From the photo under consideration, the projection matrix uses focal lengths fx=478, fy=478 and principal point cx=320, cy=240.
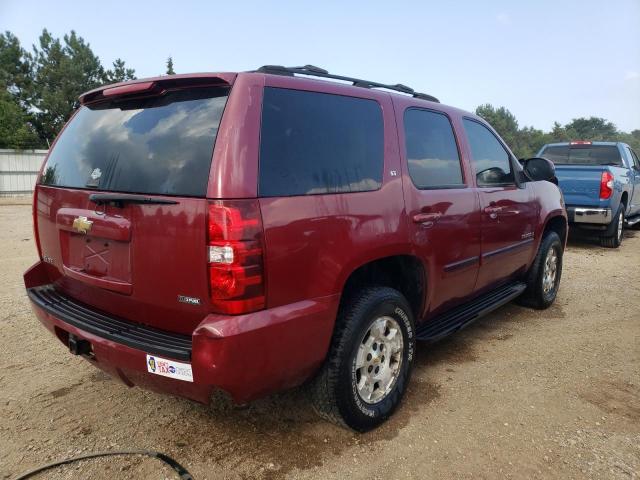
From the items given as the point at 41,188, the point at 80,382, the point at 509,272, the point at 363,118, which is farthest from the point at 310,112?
the point at 509,272

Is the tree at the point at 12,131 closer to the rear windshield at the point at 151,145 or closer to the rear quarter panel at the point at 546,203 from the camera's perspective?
the rear windshield at the point at 151,145

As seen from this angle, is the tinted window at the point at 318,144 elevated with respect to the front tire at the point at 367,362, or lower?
elevated

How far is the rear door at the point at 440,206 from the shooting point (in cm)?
296

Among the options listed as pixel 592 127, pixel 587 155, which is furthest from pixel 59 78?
pixel 592 127

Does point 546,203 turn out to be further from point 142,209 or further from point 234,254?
point 142,209

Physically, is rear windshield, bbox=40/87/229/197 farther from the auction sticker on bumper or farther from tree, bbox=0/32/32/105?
tree, bbox=0/32/32/105

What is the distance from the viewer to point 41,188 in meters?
2.83

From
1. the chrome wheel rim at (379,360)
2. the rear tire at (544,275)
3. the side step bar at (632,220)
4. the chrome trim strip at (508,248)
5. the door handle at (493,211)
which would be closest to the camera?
the chrome wheel rim at (379,360)

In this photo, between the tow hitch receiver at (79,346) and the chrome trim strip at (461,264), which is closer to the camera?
the tow hitch receiver at (79,346)

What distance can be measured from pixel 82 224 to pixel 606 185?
8332 millimetres

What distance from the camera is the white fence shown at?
2052cm

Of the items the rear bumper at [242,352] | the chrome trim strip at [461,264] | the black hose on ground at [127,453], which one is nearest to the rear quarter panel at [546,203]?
the chrome trim strip at [461,264]

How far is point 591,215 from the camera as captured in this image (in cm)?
827

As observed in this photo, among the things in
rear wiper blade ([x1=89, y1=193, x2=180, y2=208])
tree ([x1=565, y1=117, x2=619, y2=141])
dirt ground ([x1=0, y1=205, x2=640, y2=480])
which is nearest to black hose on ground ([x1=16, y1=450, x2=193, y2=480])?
dirt ground ([x1=0, y1=205, x2=640, y2=480])
